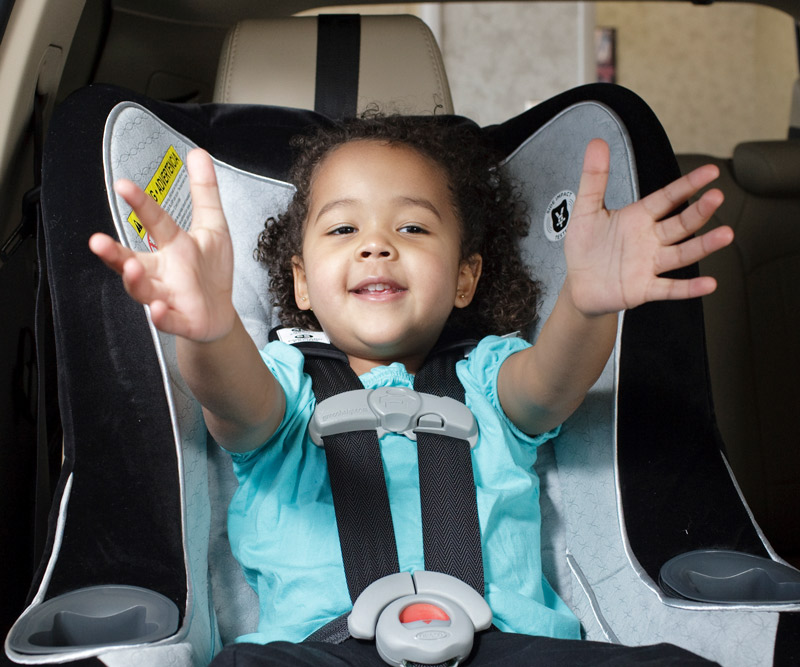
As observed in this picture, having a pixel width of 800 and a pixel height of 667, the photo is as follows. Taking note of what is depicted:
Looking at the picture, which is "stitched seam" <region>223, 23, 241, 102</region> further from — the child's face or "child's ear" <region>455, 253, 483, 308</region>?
"child's ear" <region>455, 253, 483, 308</region>

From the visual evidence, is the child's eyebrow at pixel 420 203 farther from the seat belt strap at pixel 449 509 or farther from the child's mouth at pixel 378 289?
the seat belt strap at pixel 449 509

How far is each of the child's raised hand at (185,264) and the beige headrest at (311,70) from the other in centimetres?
73

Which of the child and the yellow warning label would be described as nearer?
the child

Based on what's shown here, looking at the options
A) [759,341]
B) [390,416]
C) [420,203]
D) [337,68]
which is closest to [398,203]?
[420,203]

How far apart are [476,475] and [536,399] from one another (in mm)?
137

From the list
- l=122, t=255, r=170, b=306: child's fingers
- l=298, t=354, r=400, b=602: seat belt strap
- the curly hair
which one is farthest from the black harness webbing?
l=122, t=255, r=170, b=306: child's fingers

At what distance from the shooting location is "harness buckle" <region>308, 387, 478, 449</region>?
1096mm

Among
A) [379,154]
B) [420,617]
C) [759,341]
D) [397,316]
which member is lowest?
[420,617]

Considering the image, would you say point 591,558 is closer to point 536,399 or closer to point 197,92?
point 536,399

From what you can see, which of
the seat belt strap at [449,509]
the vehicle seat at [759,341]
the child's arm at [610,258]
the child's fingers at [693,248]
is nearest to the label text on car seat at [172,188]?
the seat belt strap at [449,509]

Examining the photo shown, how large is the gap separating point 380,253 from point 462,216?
0.79ft

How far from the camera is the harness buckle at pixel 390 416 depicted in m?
1.10

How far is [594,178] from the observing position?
0.88m

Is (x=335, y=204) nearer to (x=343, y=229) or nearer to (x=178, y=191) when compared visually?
(x=343, y=229)
